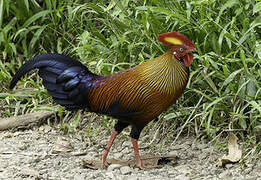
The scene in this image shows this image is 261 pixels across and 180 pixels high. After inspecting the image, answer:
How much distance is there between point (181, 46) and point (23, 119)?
2287 millimetres

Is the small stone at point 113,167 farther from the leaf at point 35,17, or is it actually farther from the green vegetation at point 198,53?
the leaf at point 35,17

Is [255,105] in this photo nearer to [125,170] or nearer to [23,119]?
[125,170]

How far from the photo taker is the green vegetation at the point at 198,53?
4.45m

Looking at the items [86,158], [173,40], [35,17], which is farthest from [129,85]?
[35,17]

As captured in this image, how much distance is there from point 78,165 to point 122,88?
798mm

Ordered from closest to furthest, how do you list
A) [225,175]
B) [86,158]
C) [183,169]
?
[225,175]
[183,169]
[86,158]

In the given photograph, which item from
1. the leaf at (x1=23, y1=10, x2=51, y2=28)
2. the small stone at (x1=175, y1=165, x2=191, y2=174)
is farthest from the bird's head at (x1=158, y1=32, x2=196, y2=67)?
the leaf at (x1=23, y1=10, x2=51, y2=28)

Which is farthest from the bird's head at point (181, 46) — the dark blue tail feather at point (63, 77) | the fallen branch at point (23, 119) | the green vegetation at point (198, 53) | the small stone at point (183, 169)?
the fallen branch at point (23, 119)

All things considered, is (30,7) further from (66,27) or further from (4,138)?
(4,138)

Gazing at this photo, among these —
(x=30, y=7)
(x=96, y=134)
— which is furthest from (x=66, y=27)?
(x=96, y=134)

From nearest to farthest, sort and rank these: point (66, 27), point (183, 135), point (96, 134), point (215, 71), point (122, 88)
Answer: point (122, 88) < point (215, 71) < point (183, 135) < point (96, 134) < point (66, 27)

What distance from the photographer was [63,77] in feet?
14.6

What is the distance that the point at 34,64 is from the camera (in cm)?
452

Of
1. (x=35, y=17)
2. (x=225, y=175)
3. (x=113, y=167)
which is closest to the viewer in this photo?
(x=225, y=175)
